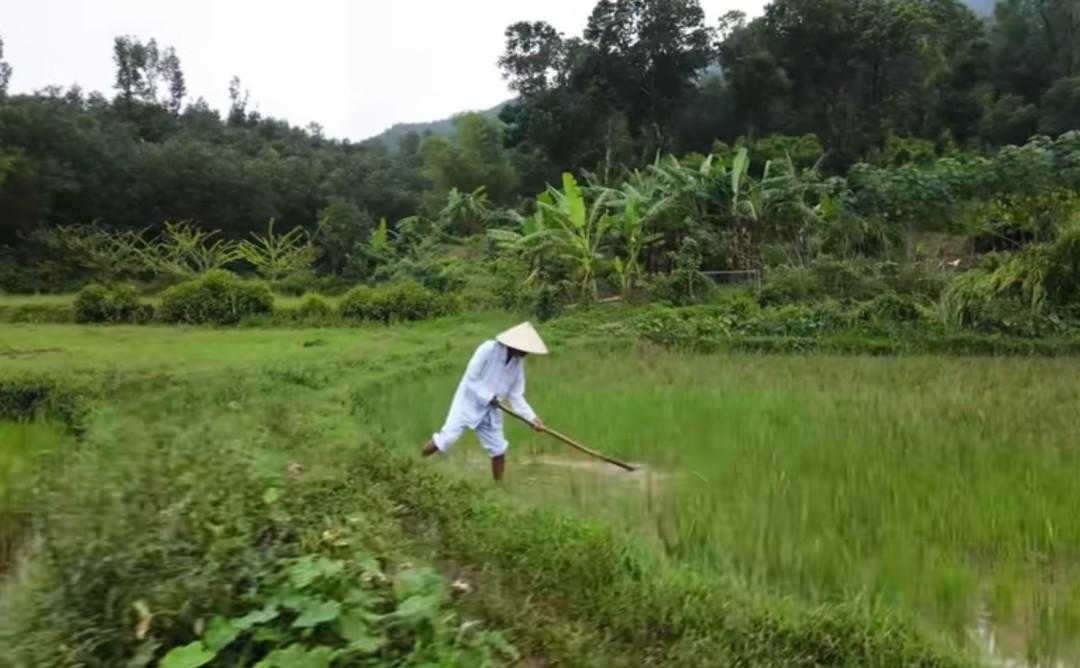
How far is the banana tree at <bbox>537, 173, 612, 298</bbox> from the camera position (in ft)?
44.7

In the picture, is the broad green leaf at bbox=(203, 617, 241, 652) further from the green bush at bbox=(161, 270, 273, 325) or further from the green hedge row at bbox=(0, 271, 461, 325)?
the green bush at bbox=(161, 270, 273, 325)

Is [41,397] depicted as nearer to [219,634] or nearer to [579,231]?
[219,634]

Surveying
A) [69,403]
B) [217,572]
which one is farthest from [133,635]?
[69,403]

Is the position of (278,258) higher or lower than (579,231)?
lower

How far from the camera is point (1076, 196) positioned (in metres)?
12.3

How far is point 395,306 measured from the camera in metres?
14.4

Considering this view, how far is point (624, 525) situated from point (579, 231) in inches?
397

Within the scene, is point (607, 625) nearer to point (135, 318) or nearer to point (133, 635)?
point (133, 635)

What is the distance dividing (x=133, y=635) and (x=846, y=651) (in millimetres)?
2092

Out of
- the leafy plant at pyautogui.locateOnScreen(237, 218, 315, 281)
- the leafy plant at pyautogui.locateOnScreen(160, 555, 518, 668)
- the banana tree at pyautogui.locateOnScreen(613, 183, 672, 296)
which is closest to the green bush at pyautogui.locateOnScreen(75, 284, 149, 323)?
the leafy plant at pyautogui.locateOnScreen(237, 218, 315, 281)

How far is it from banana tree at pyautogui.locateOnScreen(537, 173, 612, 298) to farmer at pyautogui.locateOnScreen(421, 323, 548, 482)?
811 centimetres

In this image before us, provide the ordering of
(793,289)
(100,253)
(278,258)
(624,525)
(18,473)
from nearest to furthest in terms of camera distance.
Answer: (624,525) < (18,473) < (793,289) < (100,253) < (278,258)

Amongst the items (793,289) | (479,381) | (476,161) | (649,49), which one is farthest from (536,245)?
(476,161)

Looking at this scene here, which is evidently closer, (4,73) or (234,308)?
(234,308)
